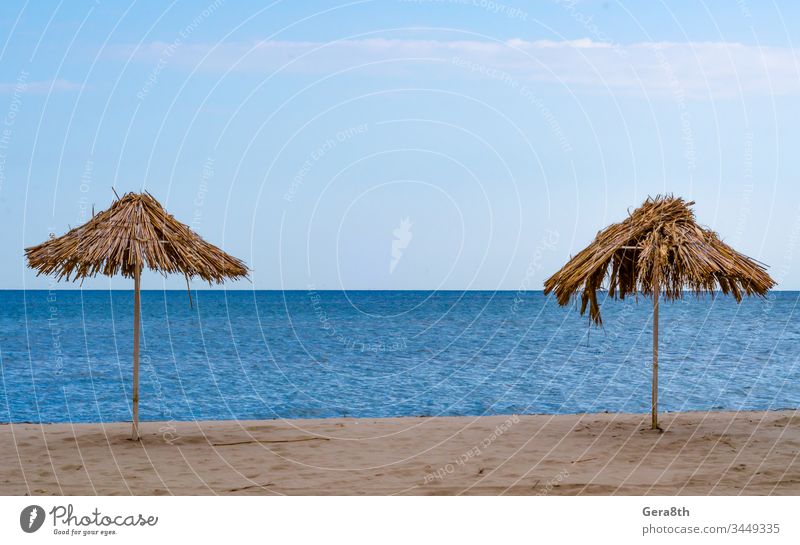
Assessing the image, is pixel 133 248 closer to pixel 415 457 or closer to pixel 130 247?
pixel 130 247

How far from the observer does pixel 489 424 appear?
37.8 feet

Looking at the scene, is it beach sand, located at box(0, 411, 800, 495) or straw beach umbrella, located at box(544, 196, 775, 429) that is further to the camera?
straw beach umbrella, located at box(544, 196, 775, 429)

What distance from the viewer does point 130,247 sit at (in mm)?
9492

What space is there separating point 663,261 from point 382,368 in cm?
2650

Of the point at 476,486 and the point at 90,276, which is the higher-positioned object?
the point at 90,276

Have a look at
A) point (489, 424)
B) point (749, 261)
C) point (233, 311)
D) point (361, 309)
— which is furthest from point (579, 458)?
point (361, 309)

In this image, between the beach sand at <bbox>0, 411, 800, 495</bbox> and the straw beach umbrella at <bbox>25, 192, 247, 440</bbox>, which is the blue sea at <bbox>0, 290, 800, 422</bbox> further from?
the straw beach umbrella at <bbox>25, 192, 247, 440</bbox>

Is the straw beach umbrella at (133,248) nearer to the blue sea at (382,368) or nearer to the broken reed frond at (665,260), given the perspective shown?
the broken reed frond at (665,260)

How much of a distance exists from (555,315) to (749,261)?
231ft

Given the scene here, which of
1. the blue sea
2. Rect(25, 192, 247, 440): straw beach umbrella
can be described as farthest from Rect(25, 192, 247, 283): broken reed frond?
the blue sea

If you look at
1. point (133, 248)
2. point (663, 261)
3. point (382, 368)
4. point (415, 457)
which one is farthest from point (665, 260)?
point (382, 368)

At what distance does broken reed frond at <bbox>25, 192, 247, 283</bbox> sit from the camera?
374 inches

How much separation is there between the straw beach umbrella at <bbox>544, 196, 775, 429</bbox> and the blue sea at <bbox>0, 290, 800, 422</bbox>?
11.4 metres
